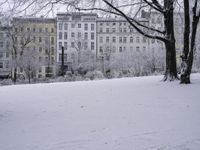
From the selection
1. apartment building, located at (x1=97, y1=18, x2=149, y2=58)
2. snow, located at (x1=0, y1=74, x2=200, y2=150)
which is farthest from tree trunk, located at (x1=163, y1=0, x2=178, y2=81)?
apartment building, located at (x1=97, y1=18, x2=149, y2=58)

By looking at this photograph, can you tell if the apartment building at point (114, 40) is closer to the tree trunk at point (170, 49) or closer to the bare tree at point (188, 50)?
the tree trunk at point (170, 49)

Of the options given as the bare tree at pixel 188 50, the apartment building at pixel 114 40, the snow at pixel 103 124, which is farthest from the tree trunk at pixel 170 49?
the apartment building at pixel 114 40

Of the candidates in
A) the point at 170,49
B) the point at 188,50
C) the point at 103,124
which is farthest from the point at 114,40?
the point at 103,124

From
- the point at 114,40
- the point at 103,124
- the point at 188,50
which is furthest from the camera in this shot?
the point at 114,40

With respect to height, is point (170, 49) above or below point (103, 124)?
above

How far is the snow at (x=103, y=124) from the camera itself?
595cm

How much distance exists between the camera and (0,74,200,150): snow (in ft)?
19.5

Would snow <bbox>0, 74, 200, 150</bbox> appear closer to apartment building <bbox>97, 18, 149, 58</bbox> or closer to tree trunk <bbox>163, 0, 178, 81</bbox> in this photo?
tree trunk <bbox>163, 0, 178, 81</bbox>

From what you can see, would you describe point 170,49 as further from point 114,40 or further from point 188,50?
point 114,40

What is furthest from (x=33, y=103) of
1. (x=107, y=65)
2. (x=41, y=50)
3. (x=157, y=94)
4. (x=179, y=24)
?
(x=41, y=50)

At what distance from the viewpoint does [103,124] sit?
7504 mm

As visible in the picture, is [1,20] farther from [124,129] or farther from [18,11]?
[124,129]

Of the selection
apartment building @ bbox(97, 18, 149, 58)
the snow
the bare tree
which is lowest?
the snow

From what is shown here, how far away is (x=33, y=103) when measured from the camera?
11234 mm
